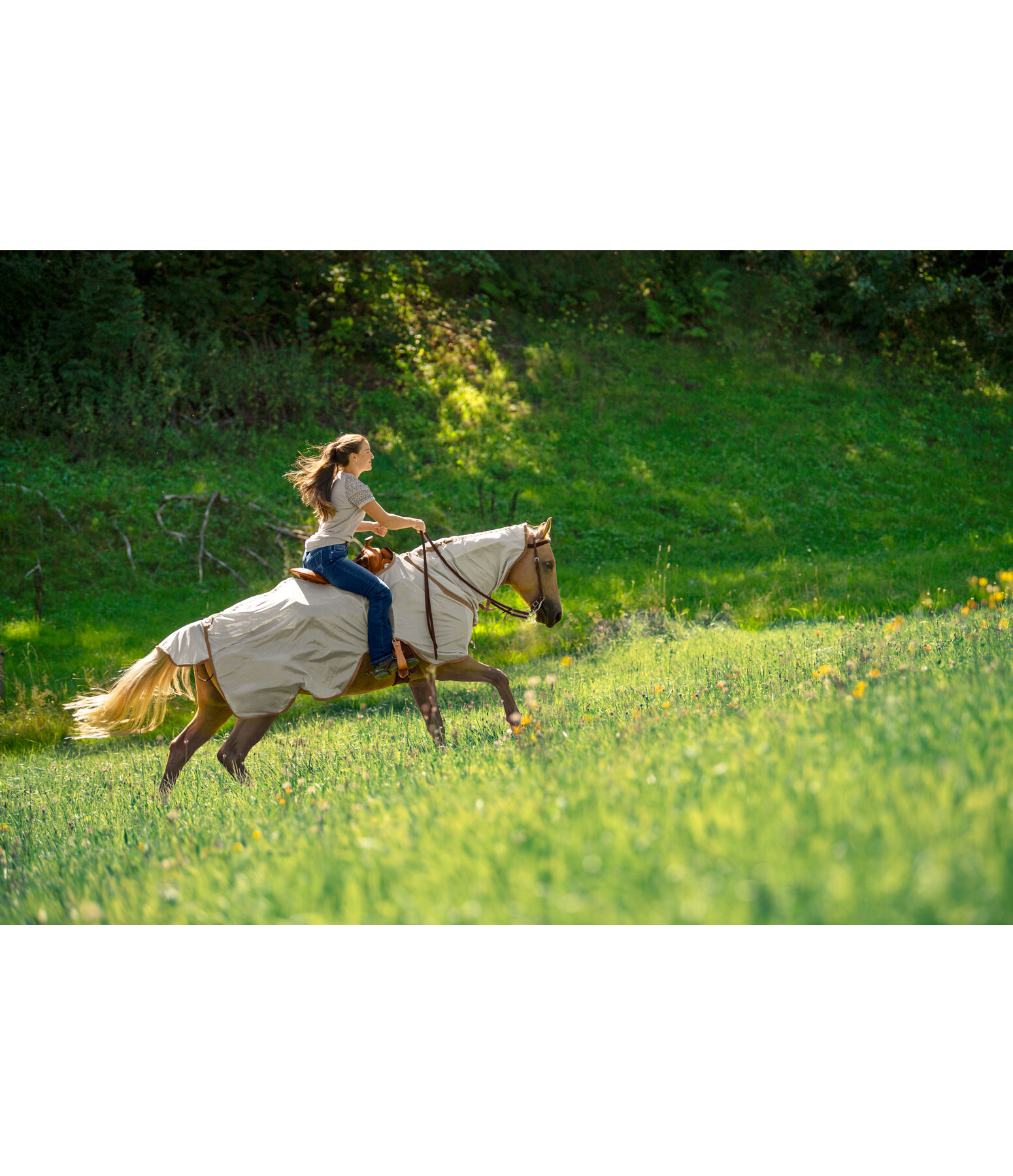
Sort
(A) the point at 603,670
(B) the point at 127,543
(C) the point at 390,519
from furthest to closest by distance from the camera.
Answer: (B) the point at 127,543 → (A) the point at 603,670 → (C) the point at 390,519

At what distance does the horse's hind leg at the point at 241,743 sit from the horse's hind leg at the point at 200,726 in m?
0.21

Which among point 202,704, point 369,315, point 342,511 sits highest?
point 369,315

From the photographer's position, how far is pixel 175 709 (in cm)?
1063

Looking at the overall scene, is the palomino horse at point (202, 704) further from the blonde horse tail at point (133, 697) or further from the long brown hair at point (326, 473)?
the long brown hair at point (326, 473)

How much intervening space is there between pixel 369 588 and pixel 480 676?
128 centimetres

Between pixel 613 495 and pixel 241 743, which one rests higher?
pixel 613 495

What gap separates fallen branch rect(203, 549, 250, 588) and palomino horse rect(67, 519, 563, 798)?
771 cm

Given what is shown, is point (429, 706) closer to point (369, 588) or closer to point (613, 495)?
Result: point (369, 588)

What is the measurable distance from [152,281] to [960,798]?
22.2 m

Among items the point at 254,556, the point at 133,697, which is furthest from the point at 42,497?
the point at 133,697

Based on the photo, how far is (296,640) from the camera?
6715mm

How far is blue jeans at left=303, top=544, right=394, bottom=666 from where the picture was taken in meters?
6.84

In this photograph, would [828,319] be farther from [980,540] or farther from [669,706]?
[669,706]

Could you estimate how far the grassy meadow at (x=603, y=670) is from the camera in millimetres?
2529
